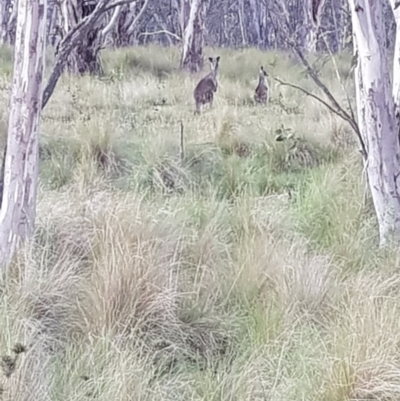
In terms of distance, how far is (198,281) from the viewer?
11.2 ft

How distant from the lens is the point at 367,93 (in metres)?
3.97

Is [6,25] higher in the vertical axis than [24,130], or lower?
higher

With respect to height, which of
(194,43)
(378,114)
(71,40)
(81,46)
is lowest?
(378,114)

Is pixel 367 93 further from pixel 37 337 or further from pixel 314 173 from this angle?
pixel 37 337

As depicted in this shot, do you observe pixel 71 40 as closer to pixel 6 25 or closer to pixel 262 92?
pixel 262 92

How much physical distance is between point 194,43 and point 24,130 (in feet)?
34.1

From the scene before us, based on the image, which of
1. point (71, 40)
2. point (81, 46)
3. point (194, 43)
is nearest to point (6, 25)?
point (194, 43)

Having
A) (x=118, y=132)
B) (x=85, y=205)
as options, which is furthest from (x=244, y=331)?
(x=118, y=132)

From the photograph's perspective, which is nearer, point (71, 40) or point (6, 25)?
point (71, 40)

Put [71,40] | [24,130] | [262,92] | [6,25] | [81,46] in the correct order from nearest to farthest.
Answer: [24,130] < [71,40] < [262,92] < [81,46] < [6,25]

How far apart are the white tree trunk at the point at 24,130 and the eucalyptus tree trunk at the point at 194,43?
371 inches

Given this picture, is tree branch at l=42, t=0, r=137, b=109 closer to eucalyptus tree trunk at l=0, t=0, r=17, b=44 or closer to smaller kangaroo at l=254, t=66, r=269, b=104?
smaller kangaroo at l=254, t=66, r=269, b=104

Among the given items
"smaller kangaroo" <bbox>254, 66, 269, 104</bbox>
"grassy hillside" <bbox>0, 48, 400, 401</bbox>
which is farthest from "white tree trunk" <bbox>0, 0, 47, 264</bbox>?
"smaller kangaroo" <bbox>254, 66, 269, 104</bbox>

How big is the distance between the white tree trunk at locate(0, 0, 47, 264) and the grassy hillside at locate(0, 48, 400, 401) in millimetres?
161
